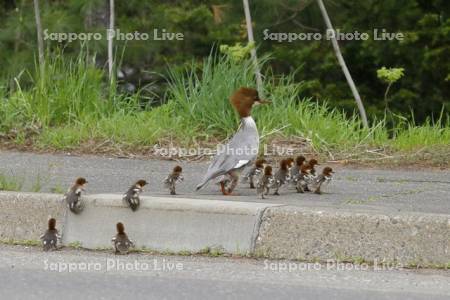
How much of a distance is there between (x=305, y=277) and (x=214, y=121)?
5.70 m

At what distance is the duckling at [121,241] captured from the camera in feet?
26.9

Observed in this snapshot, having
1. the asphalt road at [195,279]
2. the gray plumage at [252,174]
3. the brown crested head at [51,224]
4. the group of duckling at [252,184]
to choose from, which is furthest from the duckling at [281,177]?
the brown crested head at [51,224]

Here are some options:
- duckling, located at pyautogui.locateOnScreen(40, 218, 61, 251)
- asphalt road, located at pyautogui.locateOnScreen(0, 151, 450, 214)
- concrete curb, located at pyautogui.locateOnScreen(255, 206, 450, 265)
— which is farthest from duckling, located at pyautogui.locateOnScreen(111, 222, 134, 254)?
asphalt road, located at pyautogui.locateOnScreen(0, 151, 450, 214)

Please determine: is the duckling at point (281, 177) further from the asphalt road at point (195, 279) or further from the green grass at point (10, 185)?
the green grass at point (10, 185)

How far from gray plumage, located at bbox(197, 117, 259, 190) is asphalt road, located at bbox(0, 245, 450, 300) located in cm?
147

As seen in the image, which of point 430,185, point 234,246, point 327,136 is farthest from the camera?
point 327,136

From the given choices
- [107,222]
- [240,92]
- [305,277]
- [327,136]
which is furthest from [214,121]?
[305,277]

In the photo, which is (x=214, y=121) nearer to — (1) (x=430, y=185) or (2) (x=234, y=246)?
(1) (x=430, y=185)

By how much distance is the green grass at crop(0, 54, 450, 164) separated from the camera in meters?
12.7

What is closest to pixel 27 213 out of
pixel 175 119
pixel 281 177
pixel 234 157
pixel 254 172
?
pixel 234 157

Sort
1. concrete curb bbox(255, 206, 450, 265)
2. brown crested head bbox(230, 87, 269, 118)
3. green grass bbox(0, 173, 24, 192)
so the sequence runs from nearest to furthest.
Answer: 1. concrete curb bbox(255, 206, 450, 265)
2. green grass bbox(0, 173, 24, 192)
3. brown crested head bbox(230, 87, 269, 118)

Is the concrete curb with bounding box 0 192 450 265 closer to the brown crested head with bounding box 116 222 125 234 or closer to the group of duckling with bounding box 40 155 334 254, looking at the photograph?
the group of duckling with bounding box 40 155 334 254

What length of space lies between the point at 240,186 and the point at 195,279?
3.30 meters

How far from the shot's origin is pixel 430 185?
10.6 metres
